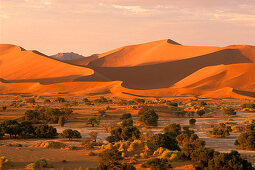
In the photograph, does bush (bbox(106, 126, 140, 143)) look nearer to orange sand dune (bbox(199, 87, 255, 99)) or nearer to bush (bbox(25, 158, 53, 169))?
bush (bbox(25, 158, 53, 169))

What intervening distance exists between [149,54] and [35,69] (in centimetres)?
5492

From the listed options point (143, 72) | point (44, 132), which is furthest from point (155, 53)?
point (44, 132)

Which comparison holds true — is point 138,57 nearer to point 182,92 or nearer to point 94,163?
point 182,92

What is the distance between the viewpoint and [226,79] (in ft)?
310

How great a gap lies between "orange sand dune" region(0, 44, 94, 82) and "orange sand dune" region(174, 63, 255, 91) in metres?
31.1

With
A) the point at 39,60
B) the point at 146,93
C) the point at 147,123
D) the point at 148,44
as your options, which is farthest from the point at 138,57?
the point at 147,123

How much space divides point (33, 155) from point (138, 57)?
459 ft

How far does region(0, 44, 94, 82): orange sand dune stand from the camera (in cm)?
10588

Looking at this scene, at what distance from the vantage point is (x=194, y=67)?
131 m

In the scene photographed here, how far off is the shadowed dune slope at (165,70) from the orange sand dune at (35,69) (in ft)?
59.6

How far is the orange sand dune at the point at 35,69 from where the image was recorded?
10588 cm

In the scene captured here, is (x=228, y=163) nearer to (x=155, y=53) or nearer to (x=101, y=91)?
(x=101, y=91)

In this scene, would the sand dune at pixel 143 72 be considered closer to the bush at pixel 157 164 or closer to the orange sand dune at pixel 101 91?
the orange sand dune at pixel 101 91

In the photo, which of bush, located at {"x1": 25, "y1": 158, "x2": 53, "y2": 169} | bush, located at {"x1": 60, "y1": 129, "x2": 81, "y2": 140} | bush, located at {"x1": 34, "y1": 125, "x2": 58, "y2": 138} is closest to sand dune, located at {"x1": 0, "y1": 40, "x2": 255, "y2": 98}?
bush, located at {"x1": 34, "y1": 125, "x2": 58, "y2": 138}
